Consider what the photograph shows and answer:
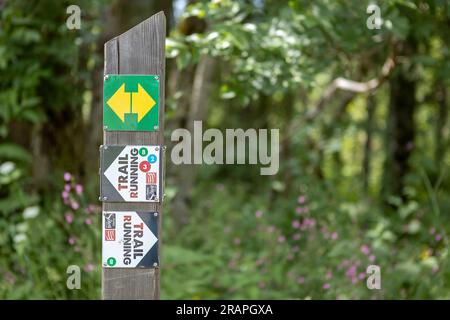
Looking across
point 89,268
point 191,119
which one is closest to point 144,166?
point 89,268

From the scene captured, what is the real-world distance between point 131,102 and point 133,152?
0.23 m

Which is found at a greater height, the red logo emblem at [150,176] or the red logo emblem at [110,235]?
the red logo emblem at [150,176]

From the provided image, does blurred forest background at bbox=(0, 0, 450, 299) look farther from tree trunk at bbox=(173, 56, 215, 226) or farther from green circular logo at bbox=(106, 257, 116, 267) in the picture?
green circular logo at bbox=(106, 257, 116, 267)

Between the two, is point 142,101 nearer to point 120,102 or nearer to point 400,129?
point 120,102

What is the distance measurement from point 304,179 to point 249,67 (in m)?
3.11

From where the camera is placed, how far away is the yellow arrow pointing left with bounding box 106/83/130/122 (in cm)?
270

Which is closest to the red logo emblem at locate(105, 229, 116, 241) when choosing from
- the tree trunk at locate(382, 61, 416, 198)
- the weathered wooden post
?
the weathered wooden post

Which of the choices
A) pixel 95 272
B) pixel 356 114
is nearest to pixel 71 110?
pixel 95 272

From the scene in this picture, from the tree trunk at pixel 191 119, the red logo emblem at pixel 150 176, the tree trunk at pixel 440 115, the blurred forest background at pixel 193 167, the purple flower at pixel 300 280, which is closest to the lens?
the red logo emblem at pixel 150 176

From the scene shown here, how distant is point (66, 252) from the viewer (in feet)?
17.0

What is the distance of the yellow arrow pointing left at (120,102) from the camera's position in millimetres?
2704

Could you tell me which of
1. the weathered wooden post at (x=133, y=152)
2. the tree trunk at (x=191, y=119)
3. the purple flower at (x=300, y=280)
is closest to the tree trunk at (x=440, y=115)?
the tree trunk at (x=191, y=119)

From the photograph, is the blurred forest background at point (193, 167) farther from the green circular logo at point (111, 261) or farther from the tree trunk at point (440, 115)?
the tree trunk at point (440, 115)

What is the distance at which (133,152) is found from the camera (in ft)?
8.86
